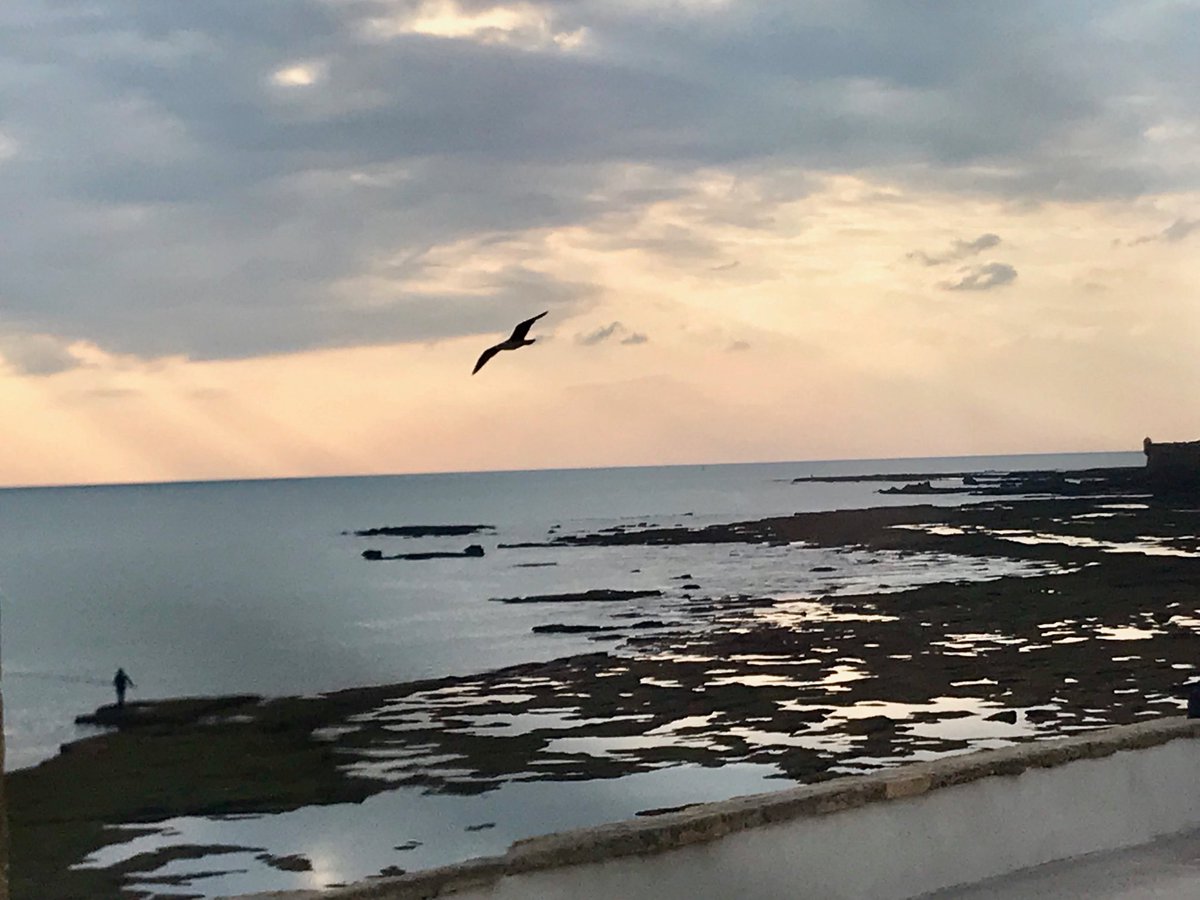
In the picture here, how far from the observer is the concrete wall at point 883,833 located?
14.8 ft

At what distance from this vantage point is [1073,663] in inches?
1009

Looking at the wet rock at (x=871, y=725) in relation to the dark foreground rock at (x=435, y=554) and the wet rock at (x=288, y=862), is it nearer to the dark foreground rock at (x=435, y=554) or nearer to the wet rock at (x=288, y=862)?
the wet rock at (x=288, y=862)

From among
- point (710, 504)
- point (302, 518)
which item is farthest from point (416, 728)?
point (302, 518)

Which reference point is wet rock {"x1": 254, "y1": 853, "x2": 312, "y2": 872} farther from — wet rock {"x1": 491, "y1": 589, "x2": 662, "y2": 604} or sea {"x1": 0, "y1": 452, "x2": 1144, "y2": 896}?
wet rock {"x1": 491, "y1": 589, "x2": 662, "y2": 604}

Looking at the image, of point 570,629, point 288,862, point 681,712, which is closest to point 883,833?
point 288,862

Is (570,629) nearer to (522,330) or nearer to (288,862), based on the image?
(288,862)

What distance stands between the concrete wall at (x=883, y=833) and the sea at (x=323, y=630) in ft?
37.4

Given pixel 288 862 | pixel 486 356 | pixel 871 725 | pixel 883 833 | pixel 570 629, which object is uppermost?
pixel 486 356

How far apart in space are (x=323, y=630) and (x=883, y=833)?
41766 mm

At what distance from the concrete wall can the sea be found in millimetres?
11385

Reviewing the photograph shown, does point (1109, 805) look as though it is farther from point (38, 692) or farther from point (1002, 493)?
point (1002, 493)

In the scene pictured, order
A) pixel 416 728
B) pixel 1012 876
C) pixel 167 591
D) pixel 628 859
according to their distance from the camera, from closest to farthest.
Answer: pixel 628 859 < pixel 1012 876 < pixel 416 728 < pixel 167 591

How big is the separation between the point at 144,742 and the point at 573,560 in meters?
40.0

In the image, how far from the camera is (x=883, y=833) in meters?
5.11
